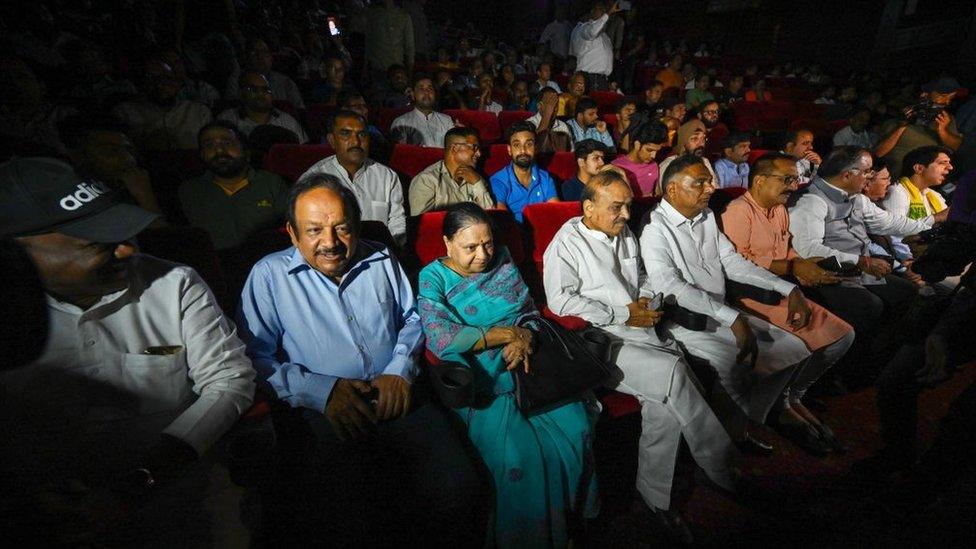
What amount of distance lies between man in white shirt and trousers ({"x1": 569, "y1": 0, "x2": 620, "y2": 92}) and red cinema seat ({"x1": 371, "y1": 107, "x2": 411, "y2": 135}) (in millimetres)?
4011

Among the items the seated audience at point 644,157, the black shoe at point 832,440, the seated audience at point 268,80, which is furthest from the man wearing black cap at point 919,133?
the seated audience at point 268,80

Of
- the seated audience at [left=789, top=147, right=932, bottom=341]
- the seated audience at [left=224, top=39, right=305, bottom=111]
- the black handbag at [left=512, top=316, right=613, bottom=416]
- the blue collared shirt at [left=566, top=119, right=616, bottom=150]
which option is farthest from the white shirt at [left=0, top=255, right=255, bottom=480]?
the blue collared shirt at [left=566, top=119, right=616, bottom=150]

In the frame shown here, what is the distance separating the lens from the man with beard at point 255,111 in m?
3.38

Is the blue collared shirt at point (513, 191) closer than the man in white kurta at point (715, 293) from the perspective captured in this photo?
No

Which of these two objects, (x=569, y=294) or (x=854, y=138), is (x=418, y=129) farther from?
(x=854, y=138)

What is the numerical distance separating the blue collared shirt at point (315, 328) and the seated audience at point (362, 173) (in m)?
1.20

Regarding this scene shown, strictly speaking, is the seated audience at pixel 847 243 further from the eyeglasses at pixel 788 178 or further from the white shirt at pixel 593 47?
the white shirt at pixel 593 47

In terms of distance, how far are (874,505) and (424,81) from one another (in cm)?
446

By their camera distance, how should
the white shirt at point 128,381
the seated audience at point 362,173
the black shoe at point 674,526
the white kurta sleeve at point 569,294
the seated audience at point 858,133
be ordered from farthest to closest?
the seated audience at point 858,133 < the seated audience at point 362,173 < the white kurta sleeve at point 569,294 < the black shoe at point 674,526 < the white shirt at point 128,381

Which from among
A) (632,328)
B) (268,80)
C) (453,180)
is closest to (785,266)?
(632,328)

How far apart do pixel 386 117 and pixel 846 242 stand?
14.1 ft

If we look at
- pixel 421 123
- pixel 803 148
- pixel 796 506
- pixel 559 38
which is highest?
pixel 559 38

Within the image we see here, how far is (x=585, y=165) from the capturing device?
3.27m

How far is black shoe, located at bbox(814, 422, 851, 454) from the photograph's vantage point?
2125 millimetres
